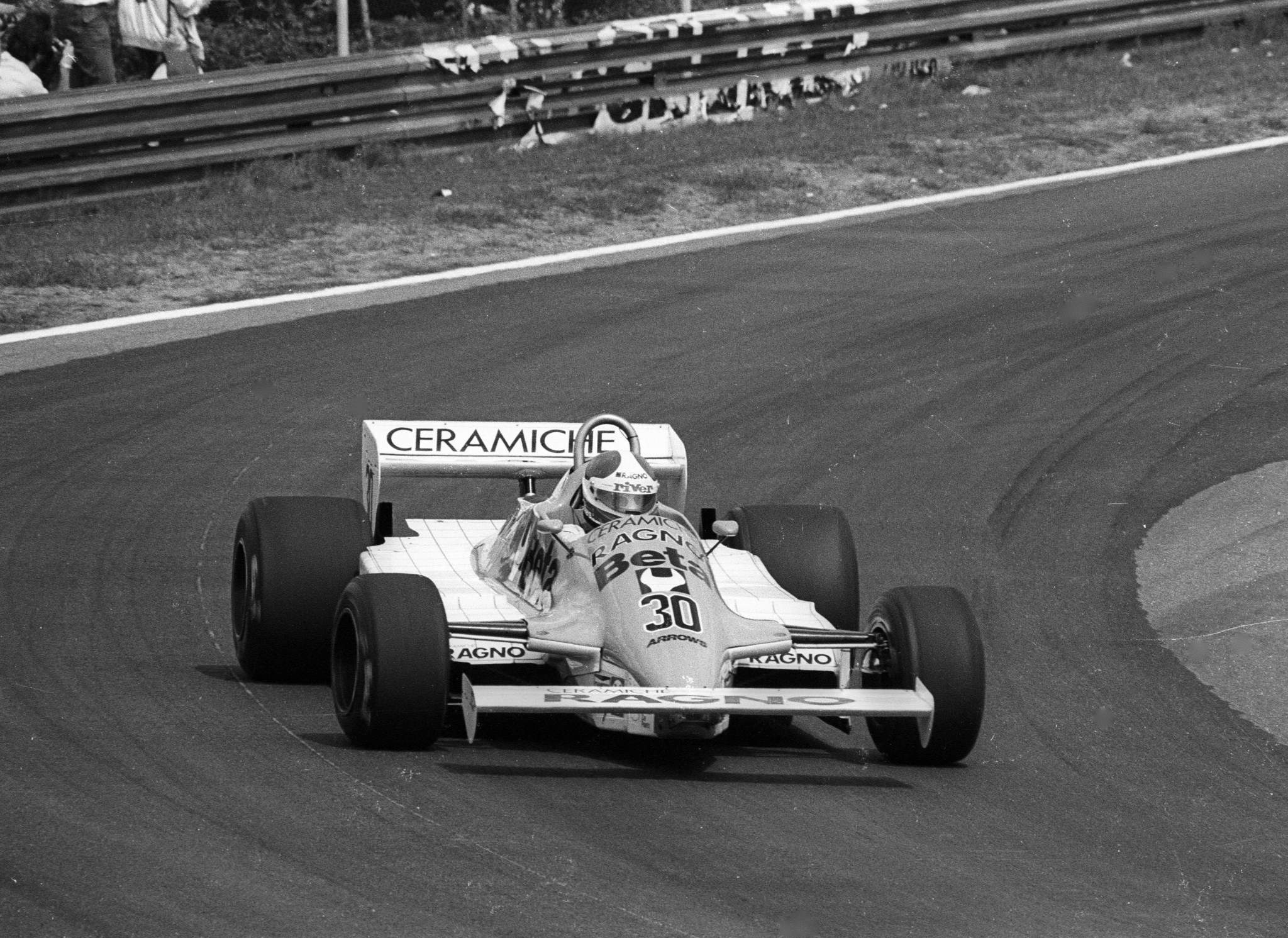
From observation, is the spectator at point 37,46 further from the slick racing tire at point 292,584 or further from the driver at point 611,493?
the driver at point 611,493

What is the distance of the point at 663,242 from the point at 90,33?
17.8 feet

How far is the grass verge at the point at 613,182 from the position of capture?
15.9m

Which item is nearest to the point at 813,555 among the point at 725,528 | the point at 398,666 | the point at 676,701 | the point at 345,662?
the point at 725,528

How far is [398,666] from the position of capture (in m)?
8.10

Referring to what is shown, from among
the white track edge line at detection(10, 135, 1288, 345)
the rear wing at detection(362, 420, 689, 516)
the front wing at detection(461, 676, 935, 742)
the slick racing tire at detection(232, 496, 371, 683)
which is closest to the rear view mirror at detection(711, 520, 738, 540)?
the rear wing at detection(362, 420, 689, 516)

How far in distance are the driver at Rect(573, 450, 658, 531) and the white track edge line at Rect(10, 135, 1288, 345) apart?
652 centimetres

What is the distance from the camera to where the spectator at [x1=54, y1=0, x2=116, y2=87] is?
18.4 metres

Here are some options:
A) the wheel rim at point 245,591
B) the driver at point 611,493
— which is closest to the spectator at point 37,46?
the wheel rim at point 245,591

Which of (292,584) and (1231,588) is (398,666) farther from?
(1231,588)

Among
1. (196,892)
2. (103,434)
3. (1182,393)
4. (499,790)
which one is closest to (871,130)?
(1182,393)

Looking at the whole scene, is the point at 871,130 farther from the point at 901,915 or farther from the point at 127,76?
the point at 901,915

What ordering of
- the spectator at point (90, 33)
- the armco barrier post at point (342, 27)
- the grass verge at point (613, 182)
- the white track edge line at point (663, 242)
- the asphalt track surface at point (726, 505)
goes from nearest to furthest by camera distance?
1. the asphalt track surface at point (726, 505)
2. the white track edge line at point (663, 242)
3. the grass verge at point (613, 182)
4. the spectator at point (90, 33)
5. the armco barrier post at point (342, 27)

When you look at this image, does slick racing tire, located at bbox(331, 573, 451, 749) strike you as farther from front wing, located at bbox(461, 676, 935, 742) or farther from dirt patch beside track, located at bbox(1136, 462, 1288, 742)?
dirt patch beside track, located at bbox(1136, 462, 1288, 742)

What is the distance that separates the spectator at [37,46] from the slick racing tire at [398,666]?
38.3 ft
